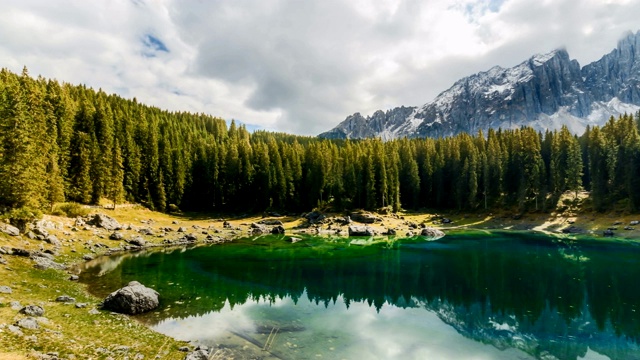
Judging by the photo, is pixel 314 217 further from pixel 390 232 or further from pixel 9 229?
pixel 9 229

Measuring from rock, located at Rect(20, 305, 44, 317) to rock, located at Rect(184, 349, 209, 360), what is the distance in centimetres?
1014

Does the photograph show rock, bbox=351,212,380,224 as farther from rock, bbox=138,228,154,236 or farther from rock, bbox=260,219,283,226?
rock, bbox=138,228,154,236

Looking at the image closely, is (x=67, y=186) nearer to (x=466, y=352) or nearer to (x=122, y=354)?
(x=122, y=354)

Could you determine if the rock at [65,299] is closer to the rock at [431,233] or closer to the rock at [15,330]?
the rock at [15,330]

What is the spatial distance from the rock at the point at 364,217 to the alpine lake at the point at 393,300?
28260 millimetres

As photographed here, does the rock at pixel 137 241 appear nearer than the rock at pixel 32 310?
No

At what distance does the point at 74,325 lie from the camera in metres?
19.8

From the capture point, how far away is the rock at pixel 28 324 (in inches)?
702

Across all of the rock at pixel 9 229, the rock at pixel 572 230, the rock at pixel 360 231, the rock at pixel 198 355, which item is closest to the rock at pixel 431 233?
the rock at pixel 360 231

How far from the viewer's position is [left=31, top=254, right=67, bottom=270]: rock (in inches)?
1281

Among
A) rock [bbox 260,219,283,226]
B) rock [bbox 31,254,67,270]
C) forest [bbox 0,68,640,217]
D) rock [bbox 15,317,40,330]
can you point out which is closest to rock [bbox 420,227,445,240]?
forest [bbox 0,68,640,217]

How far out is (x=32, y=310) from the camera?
20.1 m

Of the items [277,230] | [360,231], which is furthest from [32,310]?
[360,231]

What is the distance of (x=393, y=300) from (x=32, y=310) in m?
25.8
